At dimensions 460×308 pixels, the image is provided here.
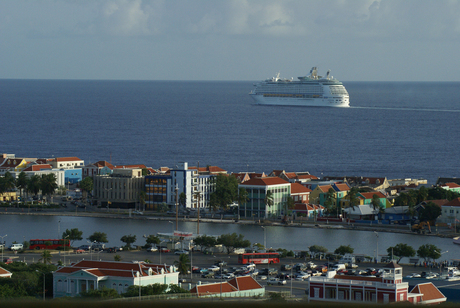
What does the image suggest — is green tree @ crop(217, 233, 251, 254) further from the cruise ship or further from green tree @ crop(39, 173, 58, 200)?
the cruise ship

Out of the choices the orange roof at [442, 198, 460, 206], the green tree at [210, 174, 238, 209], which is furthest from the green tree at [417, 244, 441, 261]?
the green tree at [210, 174, 238, 209]

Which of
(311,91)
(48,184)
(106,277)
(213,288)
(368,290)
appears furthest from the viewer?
(311,91)

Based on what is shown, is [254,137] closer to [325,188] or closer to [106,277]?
[325,188]

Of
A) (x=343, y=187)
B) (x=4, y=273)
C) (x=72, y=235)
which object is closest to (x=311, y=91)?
(x=343, y=187)

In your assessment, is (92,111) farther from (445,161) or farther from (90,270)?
(90,270)

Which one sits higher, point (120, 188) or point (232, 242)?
point (120, 188)

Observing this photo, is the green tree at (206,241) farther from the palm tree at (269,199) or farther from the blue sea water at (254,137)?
the blue sea water at (254,137)

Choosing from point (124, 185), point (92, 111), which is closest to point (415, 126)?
point (92, 111)
